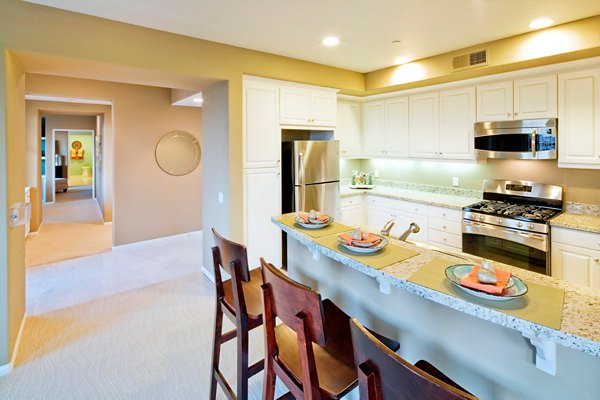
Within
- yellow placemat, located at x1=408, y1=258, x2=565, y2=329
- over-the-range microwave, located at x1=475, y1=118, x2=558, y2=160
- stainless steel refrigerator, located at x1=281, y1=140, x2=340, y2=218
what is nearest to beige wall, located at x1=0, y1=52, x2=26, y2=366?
stainless steel refrigerator, located at x1=281, y1=140, x2=340, y2=218

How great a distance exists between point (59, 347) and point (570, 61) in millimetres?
5373

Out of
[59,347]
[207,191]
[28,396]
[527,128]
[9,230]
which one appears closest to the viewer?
[28,396]

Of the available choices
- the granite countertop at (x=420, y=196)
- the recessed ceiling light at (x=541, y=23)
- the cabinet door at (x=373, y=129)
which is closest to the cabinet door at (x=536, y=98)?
the recessed ceiling light at (x=541, y=23)

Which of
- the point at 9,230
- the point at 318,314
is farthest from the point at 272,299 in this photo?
the point at 9,230

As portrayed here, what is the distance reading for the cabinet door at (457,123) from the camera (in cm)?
402

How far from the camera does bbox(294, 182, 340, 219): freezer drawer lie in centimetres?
418

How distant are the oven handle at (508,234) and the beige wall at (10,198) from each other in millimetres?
4350

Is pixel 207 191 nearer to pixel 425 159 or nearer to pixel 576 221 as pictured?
pixel 425 159

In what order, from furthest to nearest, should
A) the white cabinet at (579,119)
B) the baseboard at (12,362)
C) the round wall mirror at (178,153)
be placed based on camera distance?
the round wall mirror at (178,153), the white cabinet at (579,119), the baseboard at (12,362)

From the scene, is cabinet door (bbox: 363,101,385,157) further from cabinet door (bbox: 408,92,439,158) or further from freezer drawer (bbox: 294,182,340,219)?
freezer drawer (bbox: 294,182,340,219)

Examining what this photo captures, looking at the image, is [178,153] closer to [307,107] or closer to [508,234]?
[307,107]

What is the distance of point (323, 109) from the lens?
4449 mm

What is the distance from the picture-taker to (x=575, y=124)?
321 centimetres

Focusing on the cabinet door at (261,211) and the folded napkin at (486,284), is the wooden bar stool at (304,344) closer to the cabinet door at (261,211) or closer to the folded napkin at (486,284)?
the folded napkin at (486,284)
